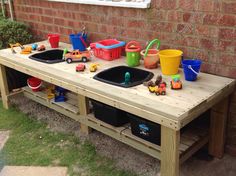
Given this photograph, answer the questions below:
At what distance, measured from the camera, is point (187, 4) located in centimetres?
284

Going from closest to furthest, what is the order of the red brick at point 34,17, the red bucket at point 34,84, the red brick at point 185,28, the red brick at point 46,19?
the red brick at point 185,28 → the red bucket at point 34,84 → the red brick at point 46,19 → the red brick at point 34,17

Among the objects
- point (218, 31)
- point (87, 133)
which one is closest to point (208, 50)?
point (218, 31)

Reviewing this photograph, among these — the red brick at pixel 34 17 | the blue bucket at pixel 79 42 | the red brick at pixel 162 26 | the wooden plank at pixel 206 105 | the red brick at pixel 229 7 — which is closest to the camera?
the wooden plank at pixel 206 105

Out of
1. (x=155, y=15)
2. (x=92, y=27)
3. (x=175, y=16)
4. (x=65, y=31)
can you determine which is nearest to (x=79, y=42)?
(x=92, y=27)

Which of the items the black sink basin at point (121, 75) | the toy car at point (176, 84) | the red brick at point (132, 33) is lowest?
the black sink basin at point (121, 75)

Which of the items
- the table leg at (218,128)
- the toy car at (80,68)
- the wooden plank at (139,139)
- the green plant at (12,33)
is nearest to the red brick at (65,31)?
the green plant at (12,33)

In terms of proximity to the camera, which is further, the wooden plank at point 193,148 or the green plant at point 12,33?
the green plant at point 12,33

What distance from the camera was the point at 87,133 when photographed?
3.48 m

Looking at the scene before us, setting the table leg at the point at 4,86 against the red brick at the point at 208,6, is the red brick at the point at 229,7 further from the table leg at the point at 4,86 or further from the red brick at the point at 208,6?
the table leg at the point at 4,86

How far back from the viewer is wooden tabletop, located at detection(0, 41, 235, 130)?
2.23m

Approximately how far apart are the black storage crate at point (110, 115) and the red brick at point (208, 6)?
1156mm

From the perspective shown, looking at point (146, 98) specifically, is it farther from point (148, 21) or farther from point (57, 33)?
point (57, 33)

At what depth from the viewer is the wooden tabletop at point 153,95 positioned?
223cm

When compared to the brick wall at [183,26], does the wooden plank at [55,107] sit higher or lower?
lower
